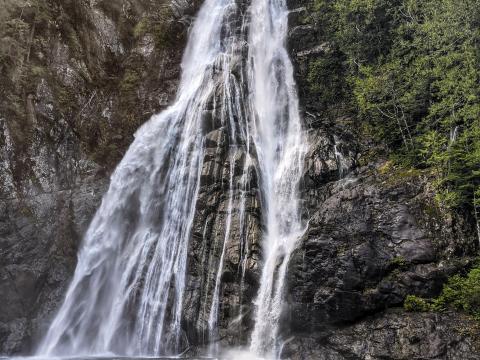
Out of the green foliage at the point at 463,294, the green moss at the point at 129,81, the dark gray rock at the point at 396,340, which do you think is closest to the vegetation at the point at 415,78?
the green foliage at the point at 463,294

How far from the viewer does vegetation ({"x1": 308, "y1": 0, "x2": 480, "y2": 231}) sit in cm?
1283

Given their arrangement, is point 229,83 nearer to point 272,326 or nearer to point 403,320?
point 272,326

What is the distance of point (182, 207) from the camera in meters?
16.7

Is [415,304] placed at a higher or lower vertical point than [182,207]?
lower

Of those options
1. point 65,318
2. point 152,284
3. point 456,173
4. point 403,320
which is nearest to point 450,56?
point 456,173

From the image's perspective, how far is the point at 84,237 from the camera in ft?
60.7

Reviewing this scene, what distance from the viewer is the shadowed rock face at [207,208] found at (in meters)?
11.9

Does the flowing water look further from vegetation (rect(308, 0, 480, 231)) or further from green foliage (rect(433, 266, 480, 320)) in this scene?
green foliage (rect(433, 266, 480, 320))

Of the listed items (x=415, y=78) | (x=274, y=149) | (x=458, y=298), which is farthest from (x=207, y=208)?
(x=415, y=78)

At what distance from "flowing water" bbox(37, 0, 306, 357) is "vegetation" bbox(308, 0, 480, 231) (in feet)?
8.37

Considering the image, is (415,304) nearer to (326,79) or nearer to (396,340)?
(396,340)

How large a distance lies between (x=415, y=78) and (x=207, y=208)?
9.09 m

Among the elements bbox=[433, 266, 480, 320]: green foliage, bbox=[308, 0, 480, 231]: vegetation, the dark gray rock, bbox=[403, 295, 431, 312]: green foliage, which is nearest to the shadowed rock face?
the dark gray rock

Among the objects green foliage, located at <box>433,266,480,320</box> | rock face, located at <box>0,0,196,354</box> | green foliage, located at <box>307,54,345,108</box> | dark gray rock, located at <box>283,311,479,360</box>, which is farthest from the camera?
green foliage, located at <box>307,54,345,108</box>
